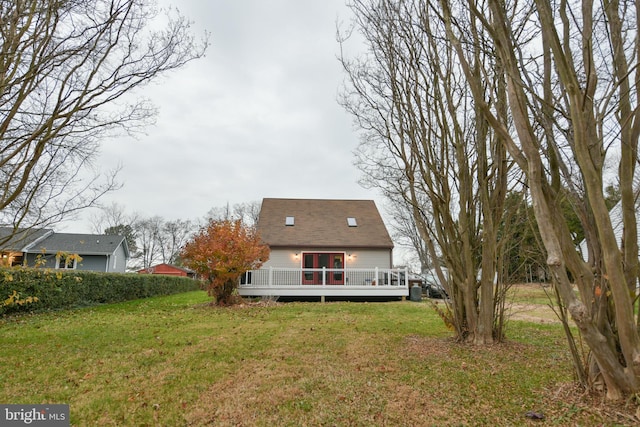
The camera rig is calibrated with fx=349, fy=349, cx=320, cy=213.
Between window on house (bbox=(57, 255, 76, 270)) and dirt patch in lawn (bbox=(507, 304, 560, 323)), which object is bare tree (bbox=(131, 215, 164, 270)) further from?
dirt patch in lawn (bbox=(507, 304, 560, 323))

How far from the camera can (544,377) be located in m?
4.04

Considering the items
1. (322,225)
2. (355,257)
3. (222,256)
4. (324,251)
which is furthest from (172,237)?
(222,256)

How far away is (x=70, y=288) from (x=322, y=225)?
1150 cm

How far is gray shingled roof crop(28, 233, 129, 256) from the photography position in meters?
25.9

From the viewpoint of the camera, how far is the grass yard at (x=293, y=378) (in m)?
3.10

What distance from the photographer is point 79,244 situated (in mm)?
26547

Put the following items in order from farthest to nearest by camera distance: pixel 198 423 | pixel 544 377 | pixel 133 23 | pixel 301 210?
pixel 301 210 < pixel 133 23 < pixel 544 377 < pixel 198 423

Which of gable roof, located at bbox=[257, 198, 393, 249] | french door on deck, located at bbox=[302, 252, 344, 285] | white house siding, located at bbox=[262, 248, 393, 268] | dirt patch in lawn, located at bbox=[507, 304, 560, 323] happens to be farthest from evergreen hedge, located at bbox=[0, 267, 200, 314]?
A: dirt patch in lawn, located at bbox=[507, 304, 560, 323]

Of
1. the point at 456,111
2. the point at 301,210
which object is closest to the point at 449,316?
the point at 456,111

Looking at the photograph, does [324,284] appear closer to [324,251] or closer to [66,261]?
[324,251]

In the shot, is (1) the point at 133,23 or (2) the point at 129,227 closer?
(1) the point at 133,23

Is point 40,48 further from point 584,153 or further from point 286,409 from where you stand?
point 584,153

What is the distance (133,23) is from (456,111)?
16.9 feet

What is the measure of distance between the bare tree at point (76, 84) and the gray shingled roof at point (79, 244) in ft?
79.4
